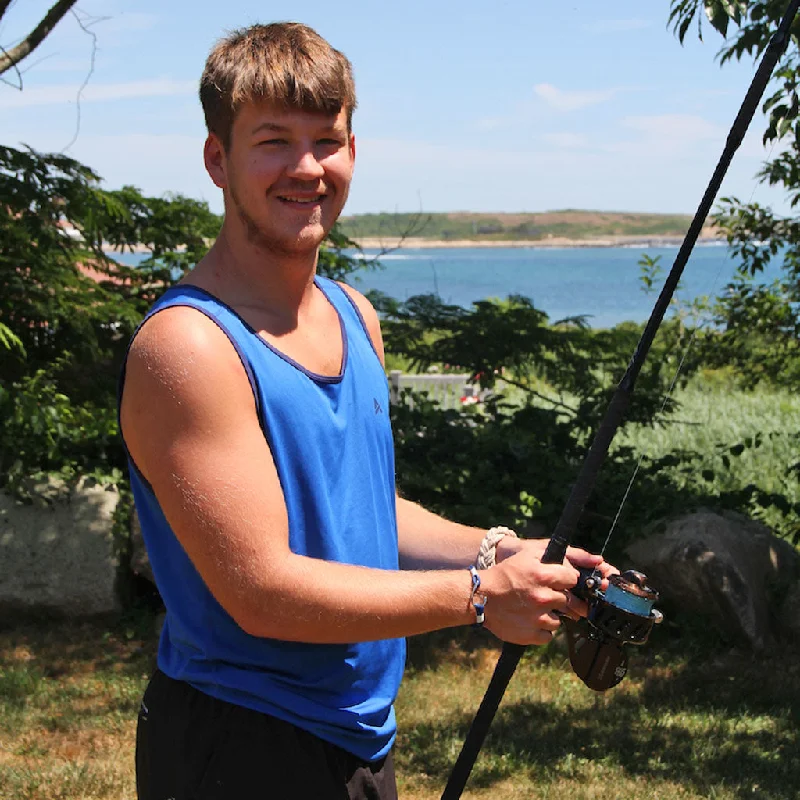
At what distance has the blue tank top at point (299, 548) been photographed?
190 cm

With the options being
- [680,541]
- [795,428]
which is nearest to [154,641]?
[680,541]

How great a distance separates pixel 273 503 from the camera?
1794 mm

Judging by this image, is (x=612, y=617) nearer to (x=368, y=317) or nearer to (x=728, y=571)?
(x=368, y=317)

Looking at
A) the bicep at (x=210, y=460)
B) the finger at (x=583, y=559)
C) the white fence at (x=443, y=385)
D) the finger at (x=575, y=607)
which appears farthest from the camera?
the white fence at (x=443, y=385)

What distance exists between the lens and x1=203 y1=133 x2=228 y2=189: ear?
80.4 inches

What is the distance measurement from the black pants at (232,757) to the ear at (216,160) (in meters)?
0.96

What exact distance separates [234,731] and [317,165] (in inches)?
41.3

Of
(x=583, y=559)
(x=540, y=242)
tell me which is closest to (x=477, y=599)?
(x=583, y=559)

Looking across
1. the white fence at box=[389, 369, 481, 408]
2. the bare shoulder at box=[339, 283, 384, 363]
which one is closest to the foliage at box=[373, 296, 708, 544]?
the bare shoulder at box=[339, 283, 384, 363]

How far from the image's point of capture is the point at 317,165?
2021 mm

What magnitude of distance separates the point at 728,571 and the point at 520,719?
1527 millimetres

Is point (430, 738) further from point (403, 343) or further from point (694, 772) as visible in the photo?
point (403, 343)

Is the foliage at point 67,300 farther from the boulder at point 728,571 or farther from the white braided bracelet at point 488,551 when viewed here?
the white braided bracelet at point 488,551

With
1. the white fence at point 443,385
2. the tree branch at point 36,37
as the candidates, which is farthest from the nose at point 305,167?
the white fence at point 443,385
